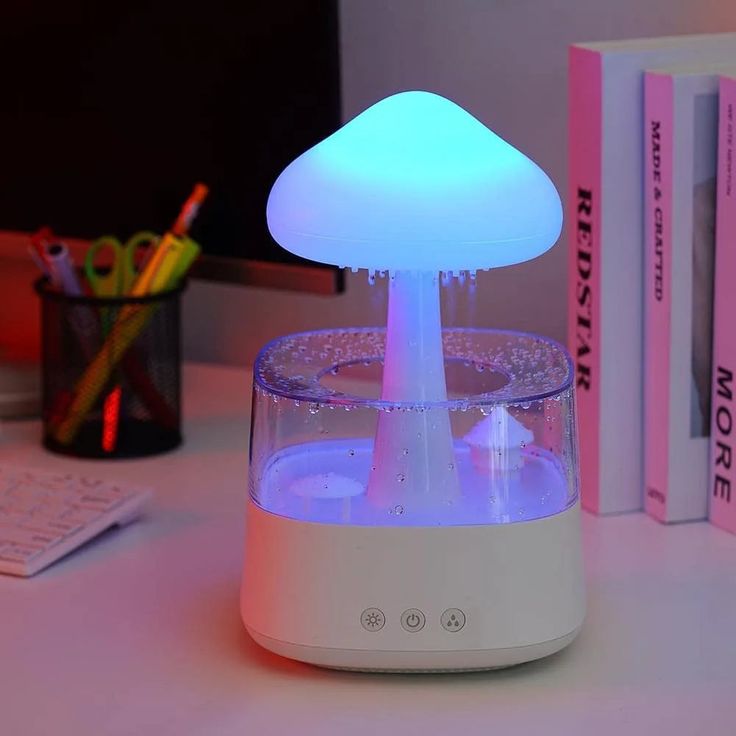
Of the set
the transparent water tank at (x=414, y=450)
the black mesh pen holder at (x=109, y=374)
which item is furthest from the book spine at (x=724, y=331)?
the black mesh pen holder at (x=109, y=374)

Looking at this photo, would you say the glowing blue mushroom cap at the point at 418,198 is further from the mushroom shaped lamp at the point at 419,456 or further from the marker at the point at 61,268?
the marker at the point at 61,268

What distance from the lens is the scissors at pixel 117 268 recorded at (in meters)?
1.04

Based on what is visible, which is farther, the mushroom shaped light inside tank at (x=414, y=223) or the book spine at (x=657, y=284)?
the book spine at (x=657, y=284)

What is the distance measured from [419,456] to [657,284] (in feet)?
0.82

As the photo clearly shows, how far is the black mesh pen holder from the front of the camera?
1.00 m

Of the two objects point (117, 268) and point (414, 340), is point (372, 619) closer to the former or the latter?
point (414, 340)

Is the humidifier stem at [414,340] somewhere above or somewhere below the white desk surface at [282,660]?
above

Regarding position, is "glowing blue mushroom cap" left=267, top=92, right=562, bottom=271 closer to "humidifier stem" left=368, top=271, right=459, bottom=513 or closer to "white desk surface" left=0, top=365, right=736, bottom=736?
"humidifier stem" left=368, top=271, right=459, bottom=513

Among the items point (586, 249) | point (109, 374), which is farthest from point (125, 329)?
point (586, 249)

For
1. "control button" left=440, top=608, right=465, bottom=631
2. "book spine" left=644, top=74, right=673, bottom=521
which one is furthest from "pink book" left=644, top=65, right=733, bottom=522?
"control button" left=440, top=608, right=465, bottom=631

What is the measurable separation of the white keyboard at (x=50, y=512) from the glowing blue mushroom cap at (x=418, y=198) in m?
0.26

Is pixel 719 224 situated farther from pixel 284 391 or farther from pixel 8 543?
pixel 8 543

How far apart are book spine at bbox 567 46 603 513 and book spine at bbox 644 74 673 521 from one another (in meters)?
0.03

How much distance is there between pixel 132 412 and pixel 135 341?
51 mm
